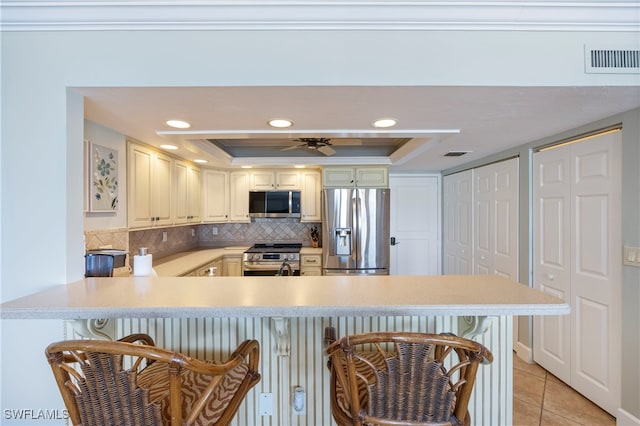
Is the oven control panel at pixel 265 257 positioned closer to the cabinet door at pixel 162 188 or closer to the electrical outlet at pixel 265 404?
the cabinet door at pixel 162 188

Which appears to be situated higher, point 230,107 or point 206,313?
point 230,107

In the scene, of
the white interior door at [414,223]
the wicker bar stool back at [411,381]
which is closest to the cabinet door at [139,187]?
the wicker bar stool back at [411,381]

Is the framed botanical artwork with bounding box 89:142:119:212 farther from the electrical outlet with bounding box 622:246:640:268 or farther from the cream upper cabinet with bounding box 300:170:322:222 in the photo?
the electrical outlet with bounding box 622:246:640:268

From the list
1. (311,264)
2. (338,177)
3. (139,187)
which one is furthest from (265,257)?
(139,187)

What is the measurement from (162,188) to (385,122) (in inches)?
92.7

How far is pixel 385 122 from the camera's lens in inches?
75.9

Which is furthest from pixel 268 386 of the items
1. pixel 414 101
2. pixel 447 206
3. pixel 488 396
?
pixel 447 206

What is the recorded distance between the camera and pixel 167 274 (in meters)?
2.65

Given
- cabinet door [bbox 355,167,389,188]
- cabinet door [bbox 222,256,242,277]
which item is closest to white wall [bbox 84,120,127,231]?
cabinet door [bbox 222,256,242,277]

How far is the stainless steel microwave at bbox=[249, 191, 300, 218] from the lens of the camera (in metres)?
4.07

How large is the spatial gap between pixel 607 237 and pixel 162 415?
9.05ft
